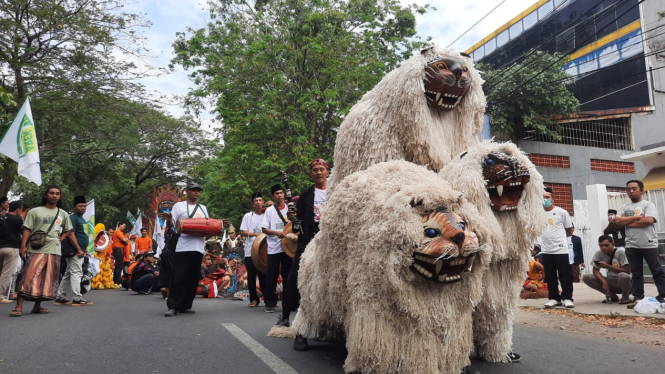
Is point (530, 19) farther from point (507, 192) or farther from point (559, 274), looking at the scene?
point (507, 192)

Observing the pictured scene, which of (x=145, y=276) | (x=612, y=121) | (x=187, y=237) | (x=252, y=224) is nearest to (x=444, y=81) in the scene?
(x=187, y=237)

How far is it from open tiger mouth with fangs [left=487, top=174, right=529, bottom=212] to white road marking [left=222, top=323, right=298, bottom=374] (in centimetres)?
176

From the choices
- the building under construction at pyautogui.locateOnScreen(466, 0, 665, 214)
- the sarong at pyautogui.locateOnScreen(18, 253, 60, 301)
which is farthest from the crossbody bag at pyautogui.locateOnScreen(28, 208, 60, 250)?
the building under construction at pyautogui.locateOnScreen(466, 0, 665, 214)

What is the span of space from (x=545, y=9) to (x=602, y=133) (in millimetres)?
10610

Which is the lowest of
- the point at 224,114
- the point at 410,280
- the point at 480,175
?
the point at 410,280

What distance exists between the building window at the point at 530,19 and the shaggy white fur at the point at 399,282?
96.2ft

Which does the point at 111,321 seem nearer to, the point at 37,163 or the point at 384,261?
the point at 37,163

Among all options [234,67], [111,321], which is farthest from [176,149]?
[111,321]

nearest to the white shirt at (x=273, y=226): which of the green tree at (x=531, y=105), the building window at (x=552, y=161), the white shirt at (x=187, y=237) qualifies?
the white shirt at (x=187, y=237)

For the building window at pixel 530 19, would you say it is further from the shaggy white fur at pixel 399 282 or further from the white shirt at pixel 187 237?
the shaggy white fur at pixel 399 282

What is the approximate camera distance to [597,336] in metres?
5.41

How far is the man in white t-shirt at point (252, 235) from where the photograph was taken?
830 cm

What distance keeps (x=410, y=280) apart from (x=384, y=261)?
6.9 inches

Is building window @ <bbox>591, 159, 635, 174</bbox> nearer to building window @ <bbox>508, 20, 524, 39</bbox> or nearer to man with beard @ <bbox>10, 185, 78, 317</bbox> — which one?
building window @ <bbox>508, 20, 524, 39</bbox>
